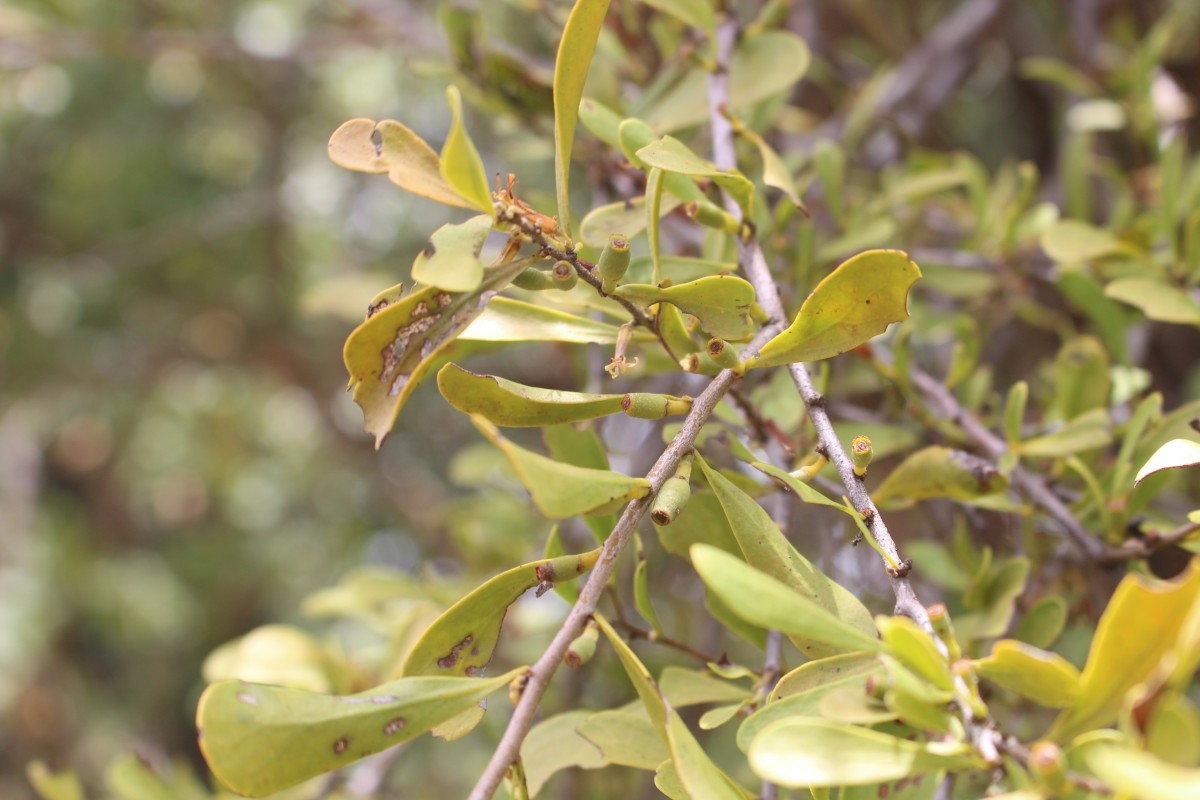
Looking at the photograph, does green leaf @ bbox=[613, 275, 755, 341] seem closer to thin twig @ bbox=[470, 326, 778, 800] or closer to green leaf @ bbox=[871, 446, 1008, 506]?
thin twig @ bbox=[470, 326, 778, 800]

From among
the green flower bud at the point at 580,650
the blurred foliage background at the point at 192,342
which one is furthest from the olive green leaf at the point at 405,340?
the blurred foliage background at the point at 192,342

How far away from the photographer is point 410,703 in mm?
343

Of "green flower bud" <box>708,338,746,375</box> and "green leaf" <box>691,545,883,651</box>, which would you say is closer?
"green leaf" <box>691,545,883,651</box>

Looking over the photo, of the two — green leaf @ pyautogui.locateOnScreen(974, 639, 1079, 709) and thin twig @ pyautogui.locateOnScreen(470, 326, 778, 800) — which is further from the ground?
green leaf @ pyautogui.locateOnScreen(974, 639, 1079, 709)

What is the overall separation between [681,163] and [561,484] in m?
0.15

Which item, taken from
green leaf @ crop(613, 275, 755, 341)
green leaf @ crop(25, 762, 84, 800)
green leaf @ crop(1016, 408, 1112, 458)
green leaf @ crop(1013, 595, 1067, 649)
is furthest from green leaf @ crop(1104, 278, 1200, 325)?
green leaf @ crop(25, 762, 84, 800)

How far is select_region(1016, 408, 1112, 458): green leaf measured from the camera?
52 cm

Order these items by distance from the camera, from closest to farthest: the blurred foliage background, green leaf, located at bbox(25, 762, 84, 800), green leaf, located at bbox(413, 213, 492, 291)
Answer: green leaf, located at bbox(413, 213, 492, 291) → green leaf, located at bbox(25, 762, 84, 800) → the blurred foliage background

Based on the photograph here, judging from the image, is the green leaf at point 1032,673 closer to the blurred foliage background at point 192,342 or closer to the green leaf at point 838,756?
the green leaf at point 838,756

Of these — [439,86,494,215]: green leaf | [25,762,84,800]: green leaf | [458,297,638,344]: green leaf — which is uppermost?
[439,86,494,215]: green leaf

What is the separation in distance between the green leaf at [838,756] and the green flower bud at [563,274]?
18 centimetres

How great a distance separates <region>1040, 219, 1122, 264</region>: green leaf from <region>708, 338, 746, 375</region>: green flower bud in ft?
1.16

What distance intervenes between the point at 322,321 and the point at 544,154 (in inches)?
46.2

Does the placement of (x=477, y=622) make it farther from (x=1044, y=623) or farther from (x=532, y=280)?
(x=1044, y=623)
